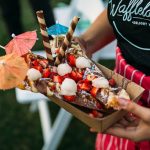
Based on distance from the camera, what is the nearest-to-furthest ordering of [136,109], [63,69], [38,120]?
1. [136,109]
2. [63,69]
3. [38,120]

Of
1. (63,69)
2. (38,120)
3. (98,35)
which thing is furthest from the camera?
(38,120)

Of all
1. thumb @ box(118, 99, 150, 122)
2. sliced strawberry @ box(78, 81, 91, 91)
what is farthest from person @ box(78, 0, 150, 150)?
sliced strawberry @ box(78, 81, 91, 91)

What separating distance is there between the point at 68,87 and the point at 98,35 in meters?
0.37

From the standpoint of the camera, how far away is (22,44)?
1.04 meters

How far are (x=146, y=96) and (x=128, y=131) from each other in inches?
4.8

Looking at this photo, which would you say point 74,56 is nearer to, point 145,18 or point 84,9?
point 145,18

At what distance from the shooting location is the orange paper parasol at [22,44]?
102 cm

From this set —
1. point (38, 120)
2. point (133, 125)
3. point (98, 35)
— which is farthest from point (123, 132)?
point (38, 120)

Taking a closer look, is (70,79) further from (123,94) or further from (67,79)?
(123,94)

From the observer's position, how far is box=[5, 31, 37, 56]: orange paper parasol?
1.02 meters

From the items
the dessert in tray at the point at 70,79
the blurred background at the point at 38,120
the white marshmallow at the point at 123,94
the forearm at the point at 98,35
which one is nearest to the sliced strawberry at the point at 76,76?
the dessert in tray at the point at 70,79

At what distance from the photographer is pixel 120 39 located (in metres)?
1.15

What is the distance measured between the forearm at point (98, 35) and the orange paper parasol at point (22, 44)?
0.29 metres

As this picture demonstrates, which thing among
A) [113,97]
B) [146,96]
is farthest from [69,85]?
[146,96]
